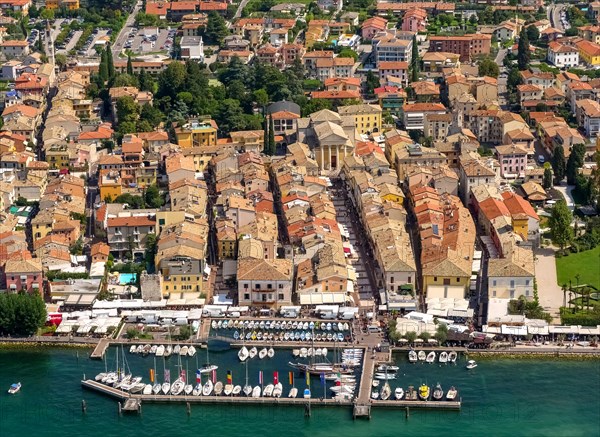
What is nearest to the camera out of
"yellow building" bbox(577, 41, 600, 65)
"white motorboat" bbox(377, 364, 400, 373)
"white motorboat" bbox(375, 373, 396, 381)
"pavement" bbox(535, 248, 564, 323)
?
"white motorboat" bbox(375, 373, 396, 381)

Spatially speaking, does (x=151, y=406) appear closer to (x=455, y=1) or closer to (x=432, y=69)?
(x=432, y=69)

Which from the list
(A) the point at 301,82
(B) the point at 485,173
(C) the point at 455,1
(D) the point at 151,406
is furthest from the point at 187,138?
(C) the point at 455,1

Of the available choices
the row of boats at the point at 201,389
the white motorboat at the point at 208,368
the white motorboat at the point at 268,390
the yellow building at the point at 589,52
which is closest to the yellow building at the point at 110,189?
the white motorboat at the point at 208,368

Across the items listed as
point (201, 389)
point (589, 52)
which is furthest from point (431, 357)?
point (589, 52)

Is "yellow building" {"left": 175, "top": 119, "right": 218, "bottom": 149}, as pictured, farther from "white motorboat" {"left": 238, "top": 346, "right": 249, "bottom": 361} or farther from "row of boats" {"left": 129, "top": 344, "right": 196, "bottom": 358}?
"white motorboat" {"left": 238, "top": 346, "right": 249, "bottom": 361}

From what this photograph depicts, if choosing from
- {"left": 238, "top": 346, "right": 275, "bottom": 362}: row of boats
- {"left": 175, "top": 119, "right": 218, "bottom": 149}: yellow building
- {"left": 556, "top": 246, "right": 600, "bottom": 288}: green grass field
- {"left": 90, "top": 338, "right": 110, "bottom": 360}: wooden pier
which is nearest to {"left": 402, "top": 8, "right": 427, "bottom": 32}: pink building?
{"left": 175, "top": 119, "right": 218, "bottom": 149}: yellow building

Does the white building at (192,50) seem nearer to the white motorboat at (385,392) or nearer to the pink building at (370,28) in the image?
the pink building at (370,28)
